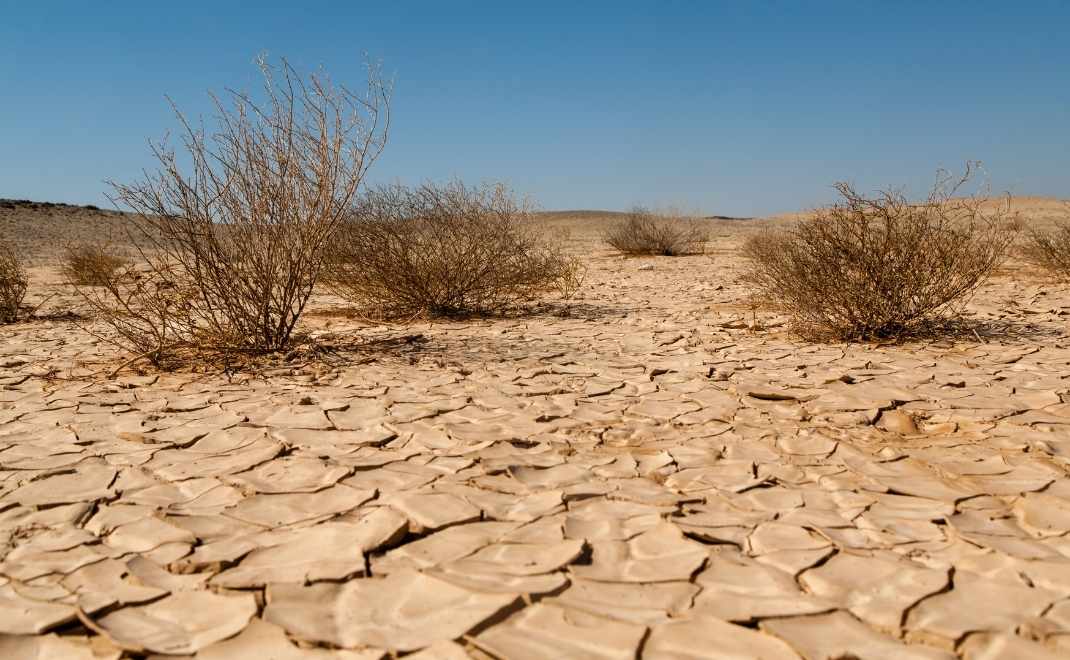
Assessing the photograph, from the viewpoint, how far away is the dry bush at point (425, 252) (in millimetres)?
6594

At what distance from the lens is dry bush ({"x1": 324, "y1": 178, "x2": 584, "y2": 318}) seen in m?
6.59

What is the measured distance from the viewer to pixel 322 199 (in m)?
4.73

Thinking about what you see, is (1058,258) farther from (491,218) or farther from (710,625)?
(710,625)

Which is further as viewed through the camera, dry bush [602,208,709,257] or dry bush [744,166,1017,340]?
dry bush [602,208,709,257]

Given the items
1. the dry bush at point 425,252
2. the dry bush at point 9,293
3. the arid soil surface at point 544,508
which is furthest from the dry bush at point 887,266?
the dry bush at point 9,293

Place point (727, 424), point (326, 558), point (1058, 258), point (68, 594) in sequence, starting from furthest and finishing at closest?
point (1058, 258), point (727, 424), point (326, 558), point (68, 594)

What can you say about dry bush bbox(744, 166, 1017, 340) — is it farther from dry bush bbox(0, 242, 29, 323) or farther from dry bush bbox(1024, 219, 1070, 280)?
dry bush bbox(0, 242, 29, 323)

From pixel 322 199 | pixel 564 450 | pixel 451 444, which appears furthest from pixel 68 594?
pixel 322 199

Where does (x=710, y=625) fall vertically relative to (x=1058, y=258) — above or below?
below

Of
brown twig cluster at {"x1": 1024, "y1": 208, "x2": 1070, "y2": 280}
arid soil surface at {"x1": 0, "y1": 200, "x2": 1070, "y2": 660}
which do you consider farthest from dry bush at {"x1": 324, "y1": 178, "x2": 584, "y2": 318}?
brown twig cluster at {"x1": 1024, "y1": 208, "x2": 1070, "y2": 280}

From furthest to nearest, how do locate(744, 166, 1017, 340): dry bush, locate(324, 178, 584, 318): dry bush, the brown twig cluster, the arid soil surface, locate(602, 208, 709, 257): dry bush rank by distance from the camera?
locate(602, 208, 709, 257): dry bush, the brown twig cluster, locate(324, 178, 584, 318): dry bush, locate(744, 166, 1017, 340): dry bush, the arid soil surface

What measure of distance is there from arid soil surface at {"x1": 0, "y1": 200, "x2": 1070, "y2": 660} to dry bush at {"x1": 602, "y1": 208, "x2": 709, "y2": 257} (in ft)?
37.0

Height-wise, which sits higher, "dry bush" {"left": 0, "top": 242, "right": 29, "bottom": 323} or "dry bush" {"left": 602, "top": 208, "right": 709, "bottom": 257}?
"dry bush" {"left": 602, "top": 208, "right": 709, "bottom": 257}

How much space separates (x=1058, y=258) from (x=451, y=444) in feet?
27.1
